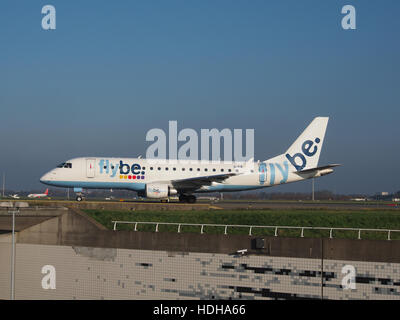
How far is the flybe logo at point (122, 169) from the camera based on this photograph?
182 ft

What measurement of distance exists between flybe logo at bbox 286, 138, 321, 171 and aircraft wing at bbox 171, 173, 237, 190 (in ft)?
28.5

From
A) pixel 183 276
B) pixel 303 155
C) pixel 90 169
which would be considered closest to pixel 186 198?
pixel 90 169

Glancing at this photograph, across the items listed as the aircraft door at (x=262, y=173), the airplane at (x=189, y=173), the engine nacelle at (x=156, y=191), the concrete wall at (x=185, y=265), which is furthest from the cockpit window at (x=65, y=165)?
the aircraft door at (x=262, y=173)

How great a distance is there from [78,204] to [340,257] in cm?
2370

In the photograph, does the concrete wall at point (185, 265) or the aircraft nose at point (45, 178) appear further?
the aircraft nose at point (45, 178)

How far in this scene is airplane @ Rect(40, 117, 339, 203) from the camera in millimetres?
55594

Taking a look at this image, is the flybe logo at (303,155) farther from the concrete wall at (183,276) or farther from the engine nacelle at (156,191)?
the concrete wall at (183,276)

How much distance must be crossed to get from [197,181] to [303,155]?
44.0 ft

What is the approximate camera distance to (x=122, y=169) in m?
55.8

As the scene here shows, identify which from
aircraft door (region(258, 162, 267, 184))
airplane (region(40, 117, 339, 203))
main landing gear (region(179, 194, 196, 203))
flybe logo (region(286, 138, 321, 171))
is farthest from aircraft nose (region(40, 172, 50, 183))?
flybe logo (region(286, 138, 321, 171))

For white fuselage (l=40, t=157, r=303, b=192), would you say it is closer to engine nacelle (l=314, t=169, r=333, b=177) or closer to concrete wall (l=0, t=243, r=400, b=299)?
engine nacelle (l=314, t=169, r=333, b=177)

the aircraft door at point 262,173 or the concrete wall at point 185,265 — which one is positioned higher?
the aircraft door at point 262,173
